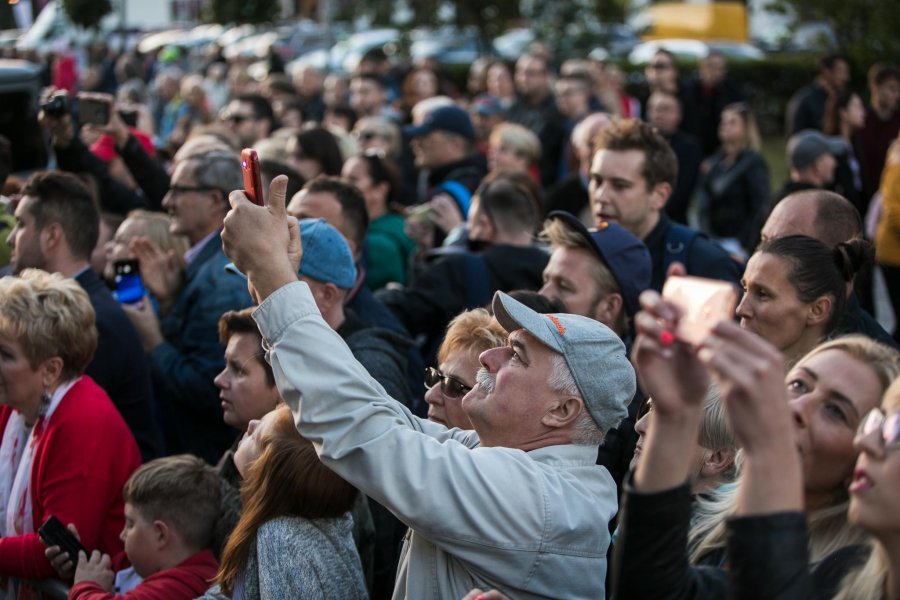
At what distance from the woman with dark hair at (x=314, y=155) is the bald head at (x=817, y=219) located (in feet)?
11.5

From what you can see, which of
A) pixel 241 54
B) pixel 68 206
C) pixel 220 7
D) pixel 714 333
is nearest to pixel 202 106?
pixel 241 54

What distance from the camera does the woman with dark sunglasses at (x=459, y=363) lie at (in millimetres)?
3514

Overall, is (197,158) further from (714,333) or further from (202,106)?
(202,106)

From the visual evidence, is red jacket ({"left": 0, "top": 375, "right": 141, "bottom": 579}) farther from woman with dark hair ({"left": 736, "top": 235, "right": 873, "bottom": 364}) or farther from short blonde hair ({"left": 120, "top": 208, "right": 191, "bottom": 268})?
woman with dark hair ({"left": 736, "top": 235, "right": 873, "bottom": 364})

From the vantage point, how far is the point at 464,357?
3529 millimetres

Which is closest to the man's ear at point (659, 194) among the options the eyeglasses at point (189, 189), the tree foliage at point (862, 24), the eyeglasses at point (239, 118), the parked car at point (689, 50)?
the eyeglasses at point (189, 189)

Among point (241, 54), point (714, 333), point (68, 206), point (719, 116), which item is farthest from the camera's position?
point (241, 54)

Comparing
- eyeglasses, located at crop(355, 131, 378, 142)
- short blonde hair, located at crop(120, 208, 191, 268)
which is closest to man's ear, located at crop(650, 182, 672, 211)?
short blonde hair, located at crop(120, 208, 191, 268)

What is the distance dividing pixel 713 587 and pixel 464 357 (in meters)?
1.37

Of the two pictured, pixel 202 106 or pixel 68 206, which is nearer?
pixel 68 206

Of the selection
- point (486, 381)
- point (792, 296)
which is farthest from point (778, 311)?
point (486, 381)

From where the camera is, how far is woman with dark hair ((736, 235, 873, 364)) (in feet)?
13.2

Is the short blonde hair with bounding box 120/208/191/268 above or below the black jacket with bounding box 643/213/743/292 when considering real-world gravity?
below

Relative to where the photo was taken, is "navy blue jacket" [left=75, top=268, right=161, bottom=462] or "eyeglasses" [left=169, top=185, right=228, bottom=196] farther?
"eyeglasses" [left=169, top=185, right=228, bottom=196]
